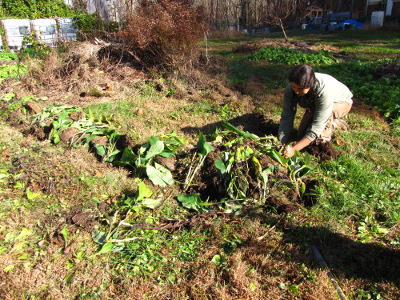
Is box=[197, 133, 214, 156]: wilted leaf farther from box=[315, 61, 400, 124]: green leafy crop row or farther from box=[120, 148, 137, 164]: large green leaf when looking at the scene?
box=[315, 61, 400, 124]: green leafy crop row

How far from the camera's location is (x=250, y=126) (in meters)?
4.96

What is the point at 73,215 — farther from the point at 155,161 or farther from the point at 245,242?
the point at 245,242

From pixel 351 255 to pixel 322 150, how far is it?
64.2 inches

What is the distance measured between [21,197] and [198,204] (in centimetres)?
184

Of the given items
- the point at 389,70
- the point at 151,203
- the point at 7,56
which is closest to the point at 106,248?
the point at 151,203

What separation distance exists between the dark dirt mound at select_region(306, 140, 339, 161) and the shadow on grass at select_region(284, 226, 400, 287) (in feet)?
4.28

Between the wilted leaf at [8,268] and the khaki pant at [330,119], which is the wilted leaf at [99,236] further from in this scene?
the khaki pant at [330,119]

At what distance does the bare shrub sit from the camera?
7.05 m

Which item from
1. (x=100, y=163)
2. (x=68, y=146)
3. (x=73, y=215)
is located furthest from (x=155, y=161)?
(x=68, y=146)

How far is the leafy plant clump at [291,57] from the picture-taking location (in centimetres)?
844

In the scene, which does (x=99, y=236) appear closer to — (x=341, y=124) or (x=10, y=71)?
(x=341, y=124)

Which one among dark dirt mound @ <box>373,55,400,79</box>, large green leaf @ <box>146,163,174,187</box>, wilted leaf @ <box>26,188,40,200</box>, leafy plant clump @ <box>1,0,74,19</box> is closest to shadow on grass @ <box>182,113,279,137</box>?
large green leaf @ <box>146,163,174,187</box>

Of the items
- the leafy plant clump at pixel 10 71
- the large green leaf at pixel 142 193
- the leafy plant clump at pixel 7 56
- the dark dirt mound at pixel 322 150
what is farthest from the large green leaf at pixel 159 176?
the leafy plant clump at pixel 7 56

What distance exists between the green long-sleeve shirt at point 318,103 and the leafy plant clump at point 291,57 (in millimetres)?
4544
